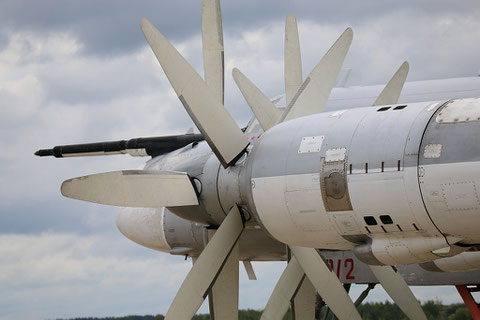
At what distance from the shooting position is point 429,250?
29.4ft

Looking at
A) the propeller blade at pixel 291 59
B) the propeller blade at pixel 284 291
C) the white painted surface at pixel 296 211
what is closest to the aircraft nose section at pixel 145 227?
the propeller blade at pixel 284 291

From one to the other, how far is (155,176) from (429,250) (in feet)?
12.2

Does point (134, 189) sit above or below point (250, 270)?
above

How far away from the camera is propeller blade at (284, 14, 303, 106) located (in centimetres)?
1305

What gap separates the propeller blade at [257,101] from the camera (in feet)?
40.8

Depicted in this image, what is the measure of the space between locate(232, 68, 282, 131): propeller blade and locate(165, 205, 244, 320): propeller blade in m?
1.81

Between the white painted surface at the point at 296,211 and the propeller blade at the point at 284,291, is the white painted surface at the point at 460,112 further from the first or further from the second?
the propeller blade at the point at 284,291

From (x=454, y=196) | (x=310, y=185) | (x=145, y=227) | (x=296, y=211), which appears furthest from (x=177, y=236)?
(x=454, y=196)

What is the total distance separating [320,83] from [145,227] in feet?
14.6

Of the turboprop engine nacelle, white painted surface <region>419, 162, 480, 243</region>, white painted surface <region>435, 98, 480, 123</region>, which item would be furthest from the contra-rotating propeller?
white painted surface <region>419, 162, 480, 243</region>

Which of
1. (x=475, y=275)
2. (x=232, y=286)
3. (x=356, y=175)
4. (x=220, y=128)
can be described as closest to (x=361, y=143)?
(x=356, y=175)

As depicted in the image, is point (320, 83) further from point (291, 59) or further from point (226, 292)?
point (226, 292)

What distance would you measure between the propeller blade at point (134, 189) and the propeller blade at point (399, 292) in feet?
11.0

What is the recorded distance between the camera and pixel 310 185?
9578 mm
